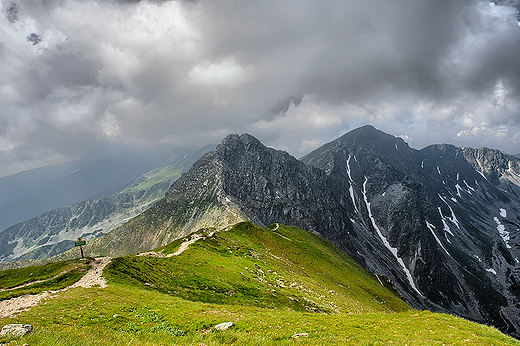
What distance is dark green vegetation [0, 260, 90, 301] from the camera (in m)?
25.5

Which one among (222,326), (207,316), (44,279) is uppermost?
(44,279)

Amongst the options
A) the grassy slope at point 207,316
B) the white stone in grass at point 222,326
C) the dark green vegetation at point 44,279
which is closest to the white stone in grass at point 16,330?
the grassy slope at point 207,316

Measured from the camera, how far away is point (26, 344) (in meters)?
8.93

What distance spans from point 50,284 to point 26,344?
25777mm

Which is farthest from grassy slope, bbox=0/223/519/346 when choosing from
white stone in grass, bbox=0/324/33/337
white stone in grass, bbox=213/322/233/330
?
white stone in grass, bbox=213/322/233/330

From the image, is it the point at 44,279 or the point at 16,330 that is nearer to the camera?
the point at 16,330

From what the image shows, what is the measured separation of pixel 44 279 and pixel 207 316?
23893 millimetres

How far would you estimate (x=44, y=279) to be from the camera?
29375 mm

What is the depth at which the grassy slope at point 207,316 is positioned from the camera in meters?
14.4

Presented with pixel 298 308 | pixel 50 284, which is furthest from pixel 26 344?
pixel 298 308

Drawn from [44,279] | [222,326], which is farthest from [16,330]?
[44,279]

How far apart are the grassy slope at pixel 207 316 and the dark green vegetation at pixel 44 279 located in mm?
3537

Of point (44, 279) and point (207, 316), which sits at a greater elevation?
point (44, 279)

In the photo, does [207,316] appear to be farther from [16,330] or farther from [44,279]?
[44,279]
